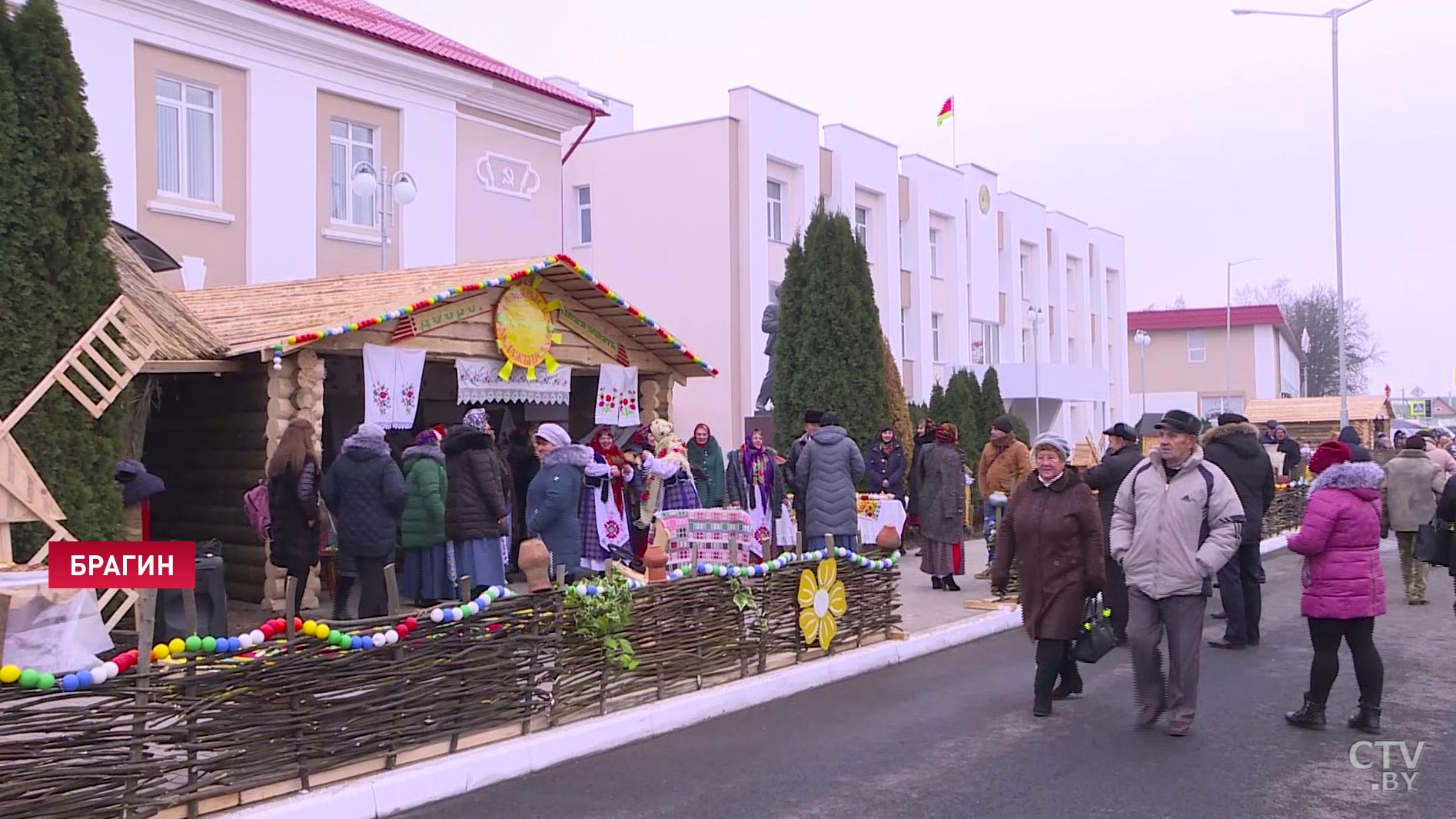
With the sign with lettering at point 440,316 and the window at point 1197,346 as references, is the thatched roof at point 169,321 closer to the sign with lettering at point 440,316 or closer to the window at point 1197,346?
the sign with lettering at point 440,316

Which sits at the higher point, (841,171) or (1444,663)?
(841,171)

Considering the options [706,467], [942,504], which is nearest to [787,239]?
[706,467]

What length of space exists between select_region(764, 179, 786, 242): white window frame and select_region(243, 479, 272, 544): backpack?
70.7ft

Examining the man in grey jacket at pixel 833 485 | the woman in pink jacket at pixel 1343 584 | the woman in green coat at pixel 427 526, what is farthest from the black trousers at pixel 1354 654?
the woman in green coat at pixel 427 526

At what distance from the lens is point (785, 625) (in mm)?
9102

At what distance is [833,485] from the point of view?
11938mm

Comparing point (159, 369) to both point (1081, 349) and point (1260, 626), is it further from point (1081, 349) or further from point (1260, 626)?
point (1081, 349)

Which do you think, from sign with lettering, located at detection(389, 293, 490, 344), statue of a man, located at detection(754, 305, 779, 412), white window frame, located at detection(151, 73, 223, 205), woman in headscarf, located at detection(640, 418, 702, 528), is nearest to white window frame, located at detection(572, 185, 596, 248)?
statue of a man, located at detection(754, 305, 779, 412)

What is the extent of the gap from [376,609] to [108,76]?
9.95 metres

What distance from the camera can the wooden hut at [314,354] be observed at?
11242 millimetres

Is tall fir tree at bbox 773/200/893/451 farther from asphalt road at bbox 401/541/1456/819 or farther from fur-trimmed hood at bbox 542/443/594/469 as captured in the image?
asphalt road at bbox 401/541/1456/819

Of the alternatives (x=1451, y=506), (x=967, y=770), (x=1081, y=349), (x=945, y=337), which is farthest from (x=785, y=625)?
(x=1081, y=349)

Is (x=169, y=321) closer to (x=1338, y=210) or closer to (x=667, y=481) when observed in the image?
(x=667, y=481)

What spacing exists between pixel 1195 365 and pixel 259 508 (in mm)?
59992
